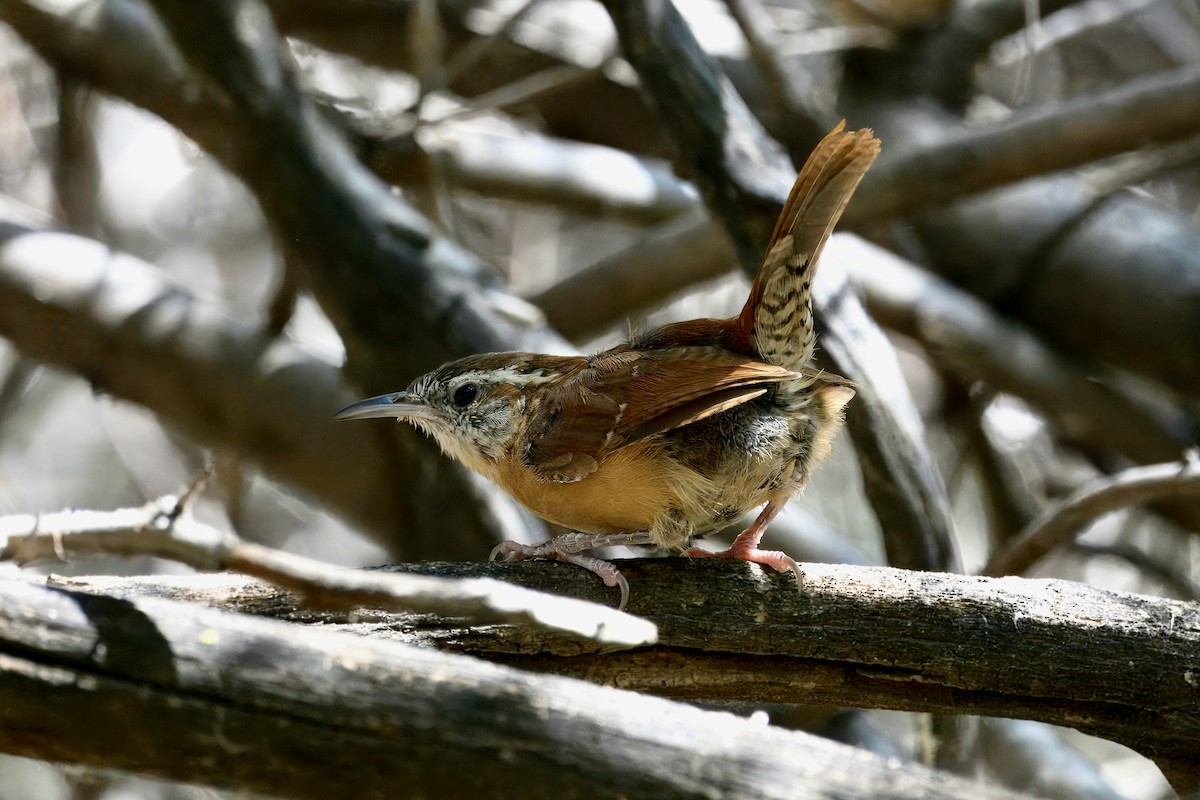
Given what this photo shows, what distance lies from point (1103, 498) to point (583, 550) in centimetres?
213

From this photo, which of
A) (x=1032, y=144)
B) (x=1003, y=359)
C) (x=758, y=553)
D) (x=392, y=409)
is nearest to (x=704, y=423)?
(x=758, y=553)

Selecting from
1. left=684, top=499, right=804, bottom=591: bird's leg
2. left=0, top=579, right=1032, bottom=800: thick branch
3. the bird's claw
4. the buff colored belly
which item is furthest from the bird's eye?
left=0, top=579, right=1032, bottom=800: thick branch

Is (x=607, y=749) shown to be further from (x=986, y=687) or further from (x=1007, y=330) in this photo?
(x=1007, y=330)

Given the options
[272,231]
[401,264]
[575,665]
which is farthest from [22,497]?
[575,665]

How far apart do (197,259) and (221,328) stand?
3.86 metres

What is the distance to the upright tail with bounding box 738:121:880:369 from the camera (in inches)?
111

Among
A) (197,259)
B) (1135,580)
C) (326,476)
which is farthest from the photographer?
(197,259)

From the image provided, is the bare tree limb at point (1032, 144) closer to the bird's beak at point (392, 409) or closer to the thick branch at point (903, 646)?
the bird's beak at point (392, 409)

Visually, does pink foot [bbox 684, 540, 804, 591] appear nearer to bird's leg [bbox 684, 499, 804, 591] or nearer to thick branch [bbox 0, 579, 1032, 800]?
bird's leg [bbox 684, 499, 804, 591]

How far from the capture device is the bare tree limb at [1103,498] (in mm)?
3881

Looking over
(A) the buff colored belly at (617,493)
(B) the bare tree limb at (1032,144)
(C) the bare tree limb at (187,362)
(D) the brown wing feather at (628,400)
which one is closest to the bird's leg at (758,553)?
(A) the buff colored belly at (617,493)

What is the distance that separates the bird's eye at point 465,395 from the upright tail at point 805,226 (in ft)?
2.97

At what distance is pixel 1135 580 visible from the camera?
7137mm

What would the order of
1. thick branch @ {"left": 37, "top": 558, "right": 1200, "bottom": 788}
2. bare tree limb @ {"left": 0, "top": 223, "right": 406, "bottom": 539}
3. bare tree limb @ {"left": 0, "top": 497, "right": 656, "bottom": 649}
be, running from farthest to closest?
bare tree limb @ {"left": 0, "top": 223, "right": 406, "bottom": 539} < thick branch @ {"left": 37, "top": 558, "right": 1200, "bottom": 788} < bare tree limb @ {"left": 0, "top": 497, "right": 656, "bottom": 649}
